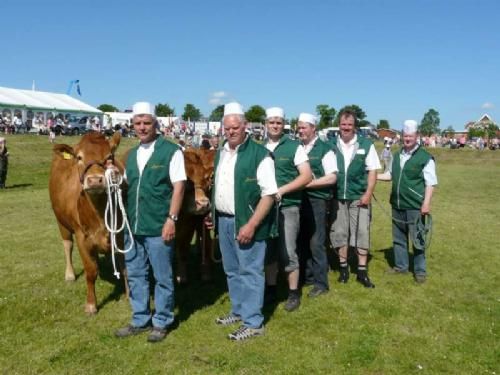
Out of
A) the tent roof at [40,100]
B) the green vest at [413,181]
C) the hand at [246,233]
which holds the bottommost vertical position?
the hand at [246,233]

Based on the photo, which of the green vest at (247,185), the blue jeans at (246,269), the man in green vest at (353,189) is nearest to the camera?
the green vest at (247,185)

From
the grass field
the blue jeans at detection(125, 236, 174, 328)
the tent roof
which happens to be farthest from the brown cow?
the tent roof

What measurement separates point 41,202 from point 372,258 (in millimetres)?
10571

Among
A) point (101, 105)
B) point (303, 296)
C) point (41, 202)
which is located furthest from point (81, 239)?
point (101, 105)

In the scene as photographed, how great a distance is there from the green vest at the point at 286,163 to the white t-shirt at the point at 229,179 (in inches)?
26.6

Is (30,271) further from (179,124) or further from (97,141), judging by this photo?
(179,124)

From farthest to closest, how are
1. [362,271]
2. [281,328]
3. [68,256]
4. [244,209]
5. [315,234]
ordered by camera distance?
1. [68,256]
2. [362,271]
3. [315,234]
4. [281,328]
5. [244,209]

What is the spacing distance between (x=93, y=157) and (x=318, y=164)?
107 inches

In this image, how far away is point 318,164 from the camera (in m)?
6.10

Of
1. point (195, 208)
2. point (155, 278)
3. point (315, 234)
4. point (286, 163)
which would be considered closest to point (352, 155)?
point (315, 234)

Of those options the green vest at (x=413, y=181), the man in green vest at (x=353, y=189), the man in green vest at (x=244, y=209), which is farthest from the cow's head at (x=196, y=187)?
the green vest at (x=413, y=181)

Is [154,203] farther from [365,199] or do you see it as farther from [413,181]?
[413,181]

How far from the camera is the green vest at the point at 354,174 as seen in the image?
6559 mm

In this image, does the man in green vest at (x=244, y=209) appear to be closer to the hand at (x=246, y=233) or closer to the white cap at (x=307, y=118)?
the hand at (x=246, y=233)
